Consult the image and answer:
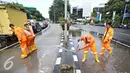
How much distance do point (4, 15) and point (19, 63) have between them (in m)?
4.77

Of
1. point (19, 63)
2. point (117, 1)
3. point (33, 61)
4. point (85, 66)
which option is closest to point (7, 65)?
point (19, 63)

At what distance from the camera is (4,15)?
8.36m

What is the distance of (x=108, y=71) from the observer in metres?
4.25

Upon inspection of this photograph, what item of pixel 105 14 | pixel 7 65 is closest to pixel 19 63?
pixel 7 65

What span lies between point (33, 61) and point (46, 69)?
3.67 feet

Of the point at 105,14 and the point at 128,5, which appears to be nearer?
the point at 128,5

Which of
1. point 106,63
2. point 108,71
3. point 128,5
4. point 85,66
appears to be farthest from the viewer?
point 128,5

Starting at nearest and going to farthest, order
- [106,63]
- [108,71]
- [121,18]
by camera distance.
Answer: [108,71] → [106,63] → [121,18]

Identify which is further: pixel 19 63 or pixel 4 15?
pixel 4 15

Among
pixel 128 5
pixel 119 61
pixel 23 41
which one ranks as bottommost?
pixel 119 61

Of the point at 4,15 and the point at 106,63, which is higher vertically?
the point at 4,15

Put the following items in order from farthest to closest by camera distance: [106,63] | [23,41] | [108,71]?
[23,41] < [106,63] < [108,71]

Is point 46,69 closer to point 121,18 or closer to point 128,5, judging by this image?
point 128,5

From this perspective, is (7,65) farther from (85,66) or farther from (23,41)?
(85,66)
